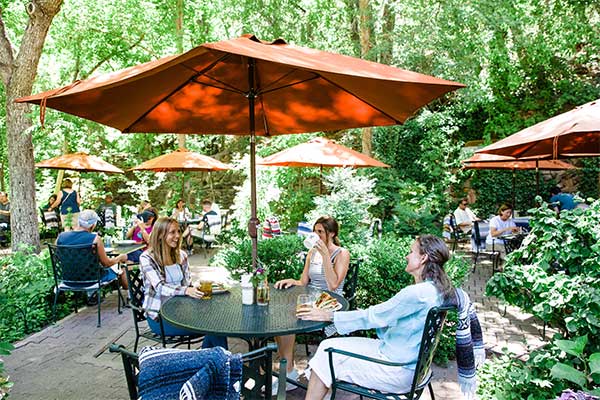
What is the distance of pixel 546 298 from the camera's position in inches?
107

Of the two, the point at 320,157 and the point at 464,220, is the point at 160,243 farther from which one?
the point at 464,220

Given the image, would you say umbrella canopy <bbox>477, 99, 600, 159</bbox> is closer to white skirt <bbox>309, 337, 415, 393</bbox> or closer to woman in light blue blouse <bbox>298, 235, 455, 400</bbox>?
woman in light blue blouse <bbox>298, 235, 455, 400</bbox>

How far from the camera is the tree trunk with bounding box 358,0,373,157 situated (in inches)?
444

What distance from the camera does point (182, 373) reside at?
5.28 feet

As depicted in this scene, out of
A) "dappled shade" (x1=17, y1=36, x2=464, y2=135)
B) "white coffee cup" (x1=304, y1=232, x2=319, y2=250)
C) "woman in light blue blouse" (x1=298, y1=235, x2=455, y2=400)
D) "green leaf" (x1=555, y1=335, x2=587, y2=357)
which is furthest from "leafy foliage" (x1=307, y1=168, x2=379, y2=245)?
"green leaf" (x1=555, y1=335, x2=587, y2=357)

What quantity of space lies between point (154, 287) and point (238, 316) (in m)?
0.90

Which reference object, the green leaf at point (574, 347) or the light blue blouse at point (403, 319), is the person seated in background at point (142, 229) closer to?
the light blue blouse at point (403, 319)

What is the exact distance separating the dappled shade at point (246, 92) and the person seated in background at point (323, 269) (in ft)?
3.54

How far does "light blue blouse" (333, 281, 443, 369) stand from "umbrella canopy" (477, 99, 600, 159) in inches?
93.8

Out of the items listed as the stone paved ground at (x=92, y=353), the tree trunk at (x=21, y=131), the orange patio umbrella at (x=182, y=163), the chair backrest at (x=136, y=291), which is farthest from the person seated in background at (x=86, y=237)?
the orange patio umbrella at (x=182, y=163)

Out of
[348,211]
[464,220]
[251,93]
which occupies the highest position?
[251,93]

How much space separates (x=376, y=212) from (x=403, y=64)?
158 inches

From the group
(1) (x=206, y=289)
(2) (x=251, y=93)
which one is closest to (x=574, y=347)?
(1) (x=206, y=289)

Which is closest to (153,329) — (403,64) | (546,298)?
(546,298)
